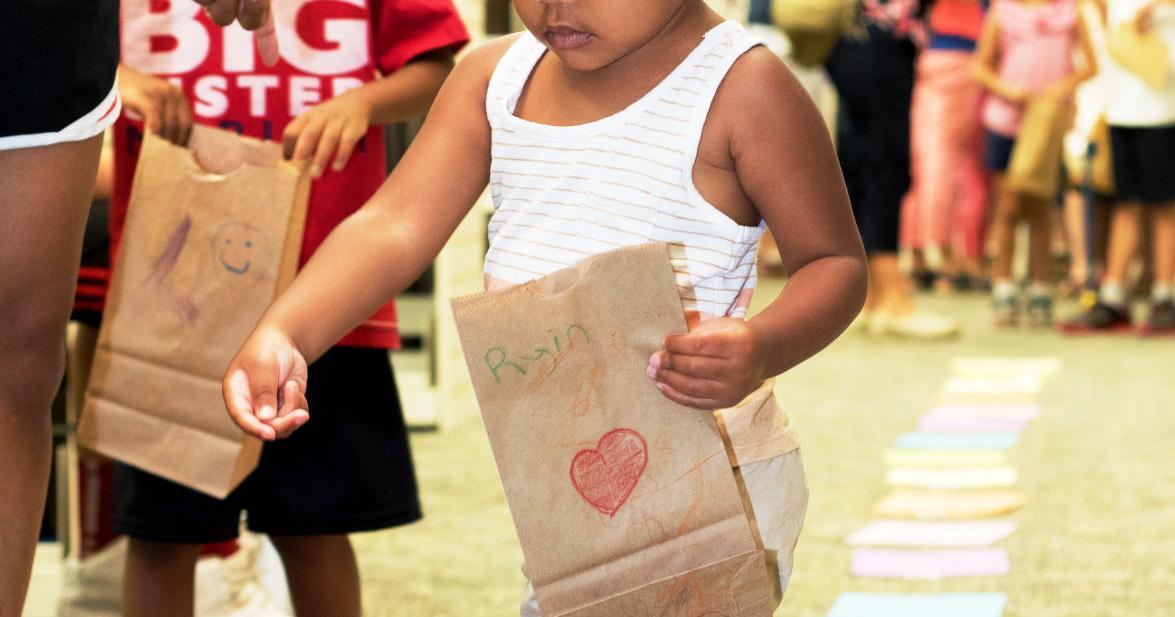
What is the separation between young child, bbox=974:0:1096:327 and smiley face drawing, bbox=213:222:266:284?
4946 mm

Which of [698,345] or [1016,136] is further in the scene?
[1016,136]

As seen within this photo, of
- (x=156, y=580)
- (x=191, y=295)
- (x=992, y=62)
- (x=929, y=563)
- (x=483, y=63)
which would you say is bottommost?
(x=992, y=62)

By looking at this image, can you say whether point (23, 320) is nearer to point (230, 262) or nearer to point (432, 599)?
point (230, 262)

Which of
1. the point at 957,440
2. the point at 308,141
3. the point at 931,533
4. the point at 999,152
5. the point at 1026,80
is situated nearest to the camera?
the point at 308,141

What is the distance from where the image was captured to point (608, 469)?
3.96 ft

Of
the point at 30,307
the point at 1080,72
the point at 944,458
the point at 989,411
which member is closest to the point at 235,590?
the point at 30,307

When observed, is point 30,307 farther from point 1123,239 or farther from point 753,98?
point 1123,239

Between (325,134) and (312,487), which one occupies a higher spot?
(325,134)

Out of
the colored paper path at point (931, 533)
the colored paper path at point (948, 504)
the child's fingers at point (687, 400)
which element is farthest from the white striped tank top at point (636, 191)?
the colored paper path at point (948, 504)

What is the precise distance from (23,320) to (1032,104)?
554 cm

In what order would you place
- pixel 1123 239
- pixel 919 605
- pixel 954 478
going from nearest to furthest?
pixel 919 605, pixel 954 478, pixel 1123 239

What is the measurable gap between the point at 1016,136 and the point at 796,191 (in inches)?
227

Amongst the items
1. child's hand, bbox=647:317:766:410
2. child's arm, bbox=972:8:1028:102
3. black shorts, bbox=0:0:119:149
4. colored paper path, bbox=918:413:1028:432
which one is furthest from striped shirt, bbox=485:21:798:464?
child's arm, bbox=972:8:1028:102

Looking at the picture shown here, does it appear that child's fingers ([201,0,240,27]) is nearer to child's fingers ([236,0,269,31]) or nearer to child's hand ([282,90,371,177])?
child's fingers ([236,0,269,31])
